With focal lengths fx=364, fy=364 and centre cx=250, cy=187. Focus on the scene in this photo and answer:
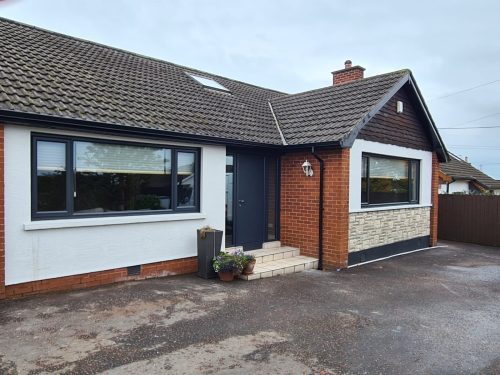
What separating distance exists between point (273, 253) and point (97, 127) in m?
4.59

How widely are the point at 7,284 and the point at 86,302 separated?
1155 millimetres

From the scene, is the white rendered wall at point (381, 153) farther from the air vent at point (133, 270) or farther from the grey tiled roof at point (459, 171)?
the grey tiled roof at point (459, 171)

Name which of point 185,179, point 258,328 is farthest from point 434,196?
point 258,328

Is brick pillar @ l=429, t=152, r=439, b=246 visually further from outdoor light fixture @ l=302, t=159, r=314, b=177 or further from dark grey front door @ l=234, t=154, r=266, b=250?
dark grey front door @ l=234, t=154, r=266, b=250

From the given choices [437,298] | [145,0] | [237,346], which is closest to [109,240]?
[237,346]

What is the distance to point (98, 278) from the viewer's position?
6.21 metres

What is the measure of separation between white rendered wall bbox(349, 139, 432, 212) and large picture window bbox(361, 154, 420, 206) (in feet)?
0.52

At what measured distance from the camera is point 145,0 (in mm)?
7852

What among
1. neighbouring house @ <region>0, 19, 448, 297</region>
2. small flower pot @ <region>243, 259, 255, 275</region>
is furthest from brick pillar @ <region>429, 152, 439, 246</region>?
small flower pot @ <region>243, 259, 255, 275</region>

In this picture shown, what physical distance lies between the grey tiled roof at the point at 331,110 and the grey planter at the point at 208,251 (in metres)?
3.08

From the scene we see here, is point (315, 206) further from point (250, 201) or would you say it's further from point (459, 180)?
point (459, 180)

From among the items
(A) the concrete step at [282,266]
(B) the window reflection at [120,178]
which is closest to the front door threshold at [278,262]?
(A) the concrete step at [282,266]

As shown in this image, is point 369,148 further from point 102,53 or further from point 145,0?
point 102,53

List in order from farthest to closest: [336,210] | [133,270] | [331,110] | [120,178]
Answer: [331,110] → [336,210] → [133,270] → [120,178]
